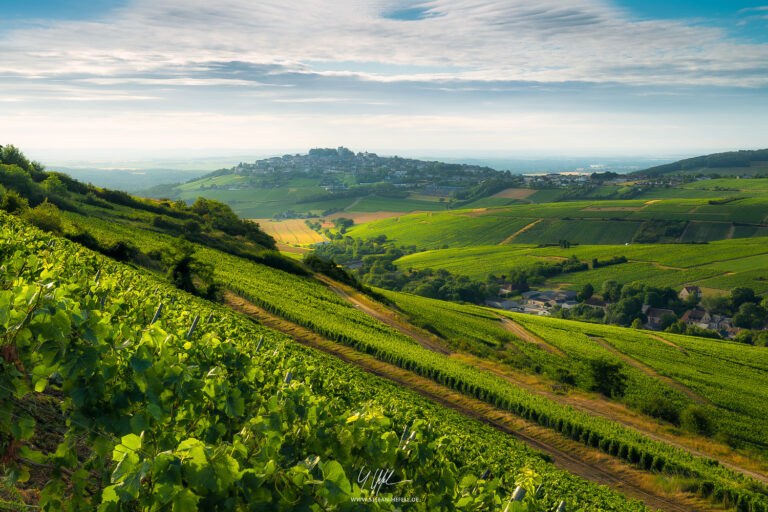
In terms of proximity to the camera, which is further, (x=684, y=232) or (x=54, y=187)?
(x=684, y=232)

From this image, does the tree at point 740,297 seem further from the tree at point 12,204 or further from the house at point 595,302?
the tree at point 12,204

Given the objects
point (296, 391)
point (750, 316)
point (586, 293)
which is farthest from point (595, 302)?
point (296, 391)

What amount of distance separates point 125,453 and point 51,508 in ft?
3.95

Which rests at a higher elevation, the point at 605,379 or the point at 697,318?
the point at 605,379

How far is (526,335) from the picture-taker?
6022 centimetres

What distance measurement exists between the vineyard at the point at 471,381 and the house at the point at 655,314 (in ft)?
250

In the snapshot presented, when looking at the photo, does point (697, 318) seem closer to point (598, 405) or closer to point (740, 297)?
point (740, 297)

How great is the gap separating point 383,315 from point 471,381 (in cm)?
2192

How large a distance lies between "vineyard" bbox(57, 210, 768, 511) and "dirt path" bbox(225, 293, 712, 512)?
76 centimetres

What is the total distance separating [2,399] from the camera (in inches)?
133

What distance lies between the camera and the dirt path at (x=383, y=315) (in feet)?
142

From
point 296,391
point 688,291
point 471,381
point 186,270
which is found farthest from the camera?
point 688,291

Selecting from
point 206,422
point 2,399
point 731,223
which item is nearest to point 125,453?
point 2,399
